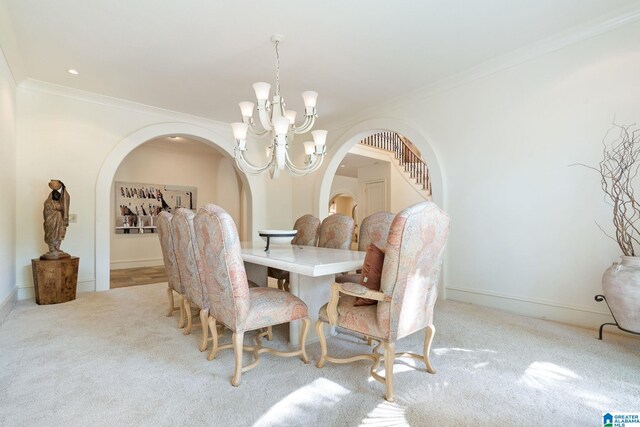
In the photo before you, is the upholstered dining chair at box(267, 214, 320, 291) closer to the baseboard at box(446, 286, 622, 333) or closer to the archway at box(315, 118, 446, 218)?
the archway at box(315, 118, 446, 218)

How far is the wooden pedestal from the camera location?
371cm

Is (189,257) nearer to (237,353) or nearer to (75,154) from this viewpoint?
(237,353)

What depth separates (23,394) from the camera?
1.80 metres

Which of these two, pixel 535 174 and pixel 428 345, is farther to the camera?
pixel 535 174

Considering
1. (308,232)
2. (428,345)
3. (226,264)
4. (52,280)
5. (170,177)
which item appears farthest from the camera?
(170,177)

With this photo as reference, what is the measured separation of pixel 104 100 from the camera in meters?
4.48

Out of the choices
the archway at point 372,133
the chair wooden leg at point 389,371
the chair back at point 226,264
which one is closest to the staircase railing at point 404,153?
the archway at point 372,133

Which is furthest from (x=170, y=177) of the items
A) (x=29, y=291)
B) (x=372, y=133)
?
(x=372, y=133)

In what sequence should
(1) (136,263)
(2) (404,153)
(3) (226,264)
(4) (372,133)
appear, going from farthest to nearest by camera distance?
(2) (404,153), (1) (136,263), (4) (372,133), (3) (226,264)

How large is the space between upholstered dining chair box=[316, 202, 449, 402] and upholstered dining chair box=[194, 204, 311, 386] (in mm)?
334

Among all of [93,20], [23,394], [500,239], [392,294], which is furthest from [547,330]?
[93,20]

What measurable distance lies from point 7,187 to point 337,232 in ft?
11.6

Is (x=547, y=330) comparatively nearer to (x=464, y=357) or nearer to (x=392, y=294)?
(x=464, y=357)

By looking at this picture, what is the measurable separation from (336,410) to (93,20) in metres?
3.48
